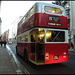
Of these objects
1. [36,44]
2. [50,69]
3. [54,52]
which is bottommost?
[50,69]

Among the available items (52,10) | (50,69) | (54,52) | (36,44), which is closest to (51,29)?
(52,10)

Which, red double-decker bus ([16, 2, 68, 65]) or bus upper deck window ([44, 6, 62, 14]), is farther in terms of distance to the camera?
bus upper deck window ([44, 6, 62, 14])

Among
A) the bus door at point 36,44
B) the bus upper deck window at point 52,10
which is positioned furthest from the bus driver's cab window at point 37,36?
the bus upper deck window at point 52,10

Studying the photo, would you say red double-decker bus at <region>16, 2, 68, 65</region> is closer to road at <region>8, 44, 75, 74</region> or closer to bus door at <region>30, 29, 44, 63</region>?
bus door at <region>30, 29, 44, 63</region>

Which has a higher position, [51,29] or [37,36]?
[51,29]

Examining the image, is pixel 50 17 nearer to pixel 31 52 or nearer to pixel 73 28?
pixel 31 52

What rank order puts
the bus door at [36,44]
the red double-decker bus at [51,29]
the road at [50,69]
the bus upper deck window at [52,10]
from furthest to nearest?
the bus door at [36,44]
the bus upper deck window at [52,10]
the red double-decker bus at [51,29]
the road at [50,69]

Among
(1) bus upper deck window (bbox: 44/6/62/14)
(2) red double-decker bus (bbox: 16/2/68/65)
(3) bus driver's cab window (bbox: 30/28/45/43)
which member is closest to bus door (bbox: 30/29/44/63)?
(3) bus driver's cab window (bbox: 30/28/45/43)

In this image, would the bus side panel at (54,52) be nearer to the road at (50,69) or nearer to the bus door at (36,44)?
the road at (50,69)

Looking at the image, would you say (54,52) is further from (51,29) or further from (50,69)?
(51,29)

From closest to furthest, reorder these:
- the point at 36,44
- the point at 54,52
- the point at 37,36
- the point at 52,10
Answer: the point at 54,52, the point at 52,10, the point at 36,44, the point at 37,36

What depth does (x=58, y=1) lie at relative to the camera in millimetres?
42406

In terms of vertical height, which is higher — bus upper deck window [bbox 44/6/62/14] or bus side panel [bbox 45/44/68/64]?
bus upper deck window [bbox 44/6/62/14]

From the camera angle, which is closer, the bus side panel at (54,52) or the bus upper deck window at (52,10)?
the bus side panel at (54,52)
